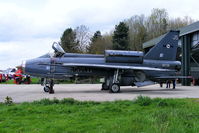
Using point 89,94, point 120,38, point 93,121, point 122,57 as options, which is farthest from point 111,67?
point 120,38

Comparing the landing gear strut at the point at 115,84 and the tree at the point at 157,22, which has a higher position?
the tree at the point at 157,22

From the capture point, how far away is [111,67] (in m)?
17.0

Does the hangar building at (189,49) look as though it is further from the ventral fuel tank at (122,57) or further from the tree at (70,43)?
the tree at (70,43)

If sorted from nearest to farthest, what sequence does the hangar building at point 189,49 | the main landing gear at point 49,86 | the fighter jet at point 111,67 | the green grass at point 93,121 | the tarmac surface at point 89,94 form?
1. the green grass at point 93,121
2. the tarmac surface at point 89,94
3. the main landing gear at point 49,86
4. the fighter jet at point 111,67
5. the hangar building at point 189,49

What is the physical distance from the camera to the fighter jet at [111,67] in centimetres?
1748

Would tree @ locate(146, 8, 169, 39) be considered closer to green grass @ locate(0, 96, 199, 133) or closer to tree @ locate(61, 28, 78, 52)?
tree @ locate(61, 28, 78, 52)

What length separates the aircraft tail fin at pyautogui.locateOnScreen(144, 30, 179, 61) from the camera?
19.3 m

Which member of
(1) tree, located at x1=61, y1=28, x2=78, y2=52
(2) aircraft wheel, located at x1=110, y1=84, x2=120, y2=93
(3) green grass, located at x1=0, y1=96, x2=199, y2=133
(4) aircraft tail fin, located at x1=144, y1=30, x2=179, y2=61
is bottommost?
(3) green grass, located at x1=0, y1=96, x2=199, y2=133

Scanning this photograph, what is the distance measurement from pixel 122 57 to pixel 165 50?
11.8 ft

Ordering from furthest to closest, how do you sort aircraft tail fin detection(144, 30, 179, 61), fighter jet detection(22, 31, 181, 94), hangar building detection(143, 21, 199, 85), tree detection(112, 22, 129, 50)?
tree detection(112, 22, 129, 50), hangar building detection(143, 21, 199, 85), aircraft tail fin detection(144, 30, 179, 61), fighter jet detection(22, 31, 181, 94)

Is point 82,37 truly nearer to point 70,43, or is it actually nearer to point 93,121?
point 70,43

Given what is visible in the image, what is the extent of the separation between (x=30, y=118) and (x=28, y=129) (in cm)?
134

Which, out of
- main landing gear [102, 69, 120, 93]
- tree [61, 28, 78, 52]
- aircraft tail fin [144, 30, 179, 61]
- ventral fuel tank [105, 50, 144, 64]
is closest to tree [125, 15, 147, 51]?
tree [61, 28, 78, 52]

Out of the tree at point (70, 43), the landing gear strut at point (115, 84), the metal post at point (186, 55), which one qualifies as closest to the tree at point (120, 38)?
the tree at point (70, 43)
